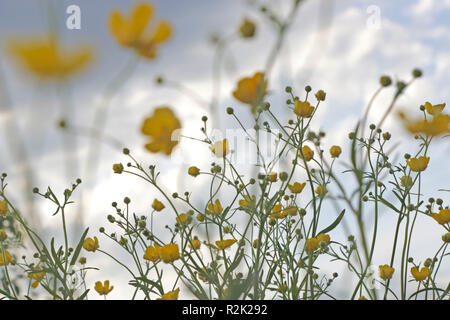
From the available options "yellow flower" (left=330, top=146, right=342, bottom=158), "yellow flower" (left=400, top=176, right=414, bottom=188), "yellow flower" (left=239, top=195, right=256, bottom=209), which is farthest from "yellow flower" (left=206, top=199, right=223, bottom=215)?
"yellow flower" (left=400, top=176, right=414, bottom=188)

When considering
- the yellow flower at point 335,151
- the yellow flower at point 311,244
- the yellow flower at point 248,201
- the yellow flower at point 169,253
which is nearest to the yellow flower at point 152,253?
the yellow flower at point 169,253

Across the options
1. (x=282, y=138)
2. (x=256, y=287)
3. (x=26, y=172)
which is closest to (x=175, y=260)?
(x=256, y=287)

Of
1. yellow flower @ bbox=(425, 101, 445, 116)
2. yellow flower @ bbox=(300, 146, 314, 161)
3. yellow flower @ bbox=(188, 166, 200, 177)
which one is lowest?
yellow flower @ bbox=(188, 166, 200, 177)

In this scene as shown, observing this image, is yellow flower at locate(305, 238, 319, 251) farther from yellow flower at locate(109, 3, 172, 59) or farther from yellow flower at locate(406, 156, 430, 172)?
yellow flower at locate(109, 3, 172, 59)

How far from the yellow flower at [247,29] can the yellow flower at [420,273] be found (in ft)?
2.45

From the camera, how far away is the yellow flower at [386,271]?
3.30ft

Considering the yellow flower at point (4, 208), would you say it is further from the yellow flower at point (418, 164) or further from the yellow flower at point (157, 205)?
the yellow flower at point (418, 164)

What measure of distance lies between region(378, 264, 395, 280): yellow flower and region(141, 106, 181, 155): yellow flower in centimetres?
53

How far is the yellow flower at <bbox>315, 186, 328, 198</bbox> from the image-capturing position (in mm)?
A: 1037

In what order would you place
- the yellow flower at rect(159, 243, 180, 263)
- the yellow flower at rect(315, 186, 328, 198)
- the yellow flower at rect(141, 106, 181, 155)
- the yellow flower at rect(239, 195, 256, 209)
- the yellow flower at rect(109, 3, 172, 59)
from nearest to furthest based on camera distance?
the yellow flower at rect(109, 3, 172, 59) → the yellow flower at rect(141, 106, 181, 155) → the yellow flower at rect(239, 195, 256, 209) → the yellow flower at rect(159, 243, 180, 263) → the yellow flower at rect(315, 186, 328, 198)

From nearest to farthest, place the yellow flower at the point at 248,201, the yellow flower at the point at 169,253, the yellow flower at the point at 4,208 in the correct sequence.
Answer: the yellow flower at the point at 248,201 < the yellow flower at the point at 169,253 < the yellow flower at the point at 4,208
